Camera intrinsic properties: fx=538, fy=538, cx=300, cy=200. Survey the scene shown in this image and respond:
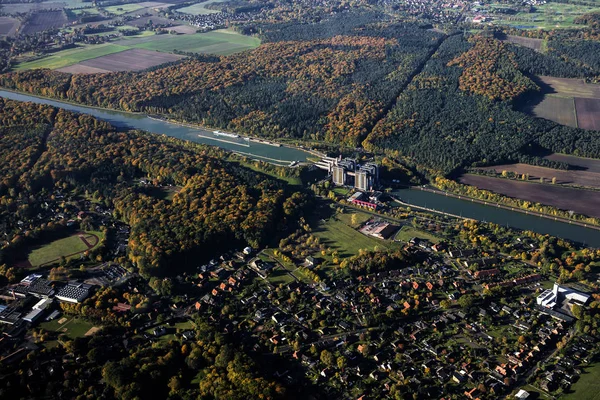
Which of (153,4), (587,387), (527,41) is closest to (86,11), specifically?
(153,4)

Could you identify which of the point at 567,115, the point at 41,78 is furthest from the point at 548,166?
the point at 41,78

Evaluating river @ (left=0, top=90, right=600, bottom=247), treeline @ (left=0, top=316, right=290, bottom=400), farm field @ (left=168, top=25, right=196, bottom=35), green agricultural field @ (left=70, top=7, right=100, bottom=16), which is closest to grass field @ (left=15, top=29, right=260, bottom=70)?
farm field @ (left=168, top=25, right=196, bottom=35)

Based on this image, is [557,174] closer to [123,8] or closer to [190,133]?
[190,133]

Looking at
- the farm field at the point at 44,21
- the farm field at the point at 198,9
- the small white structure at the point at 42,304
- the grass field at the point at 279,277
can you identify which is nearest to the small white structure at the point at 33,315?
the small white structure at the point at 42,304

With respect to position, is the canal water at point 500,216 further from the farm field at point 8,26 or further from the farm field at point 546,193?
the farm field at point 8,26

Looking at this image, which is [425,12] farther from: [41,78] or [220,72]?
[41,78]

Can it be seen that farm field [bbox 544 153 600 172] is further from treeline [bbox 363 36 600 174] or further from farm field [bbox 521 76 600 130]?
farm field [bbox 521 76 600 130]
